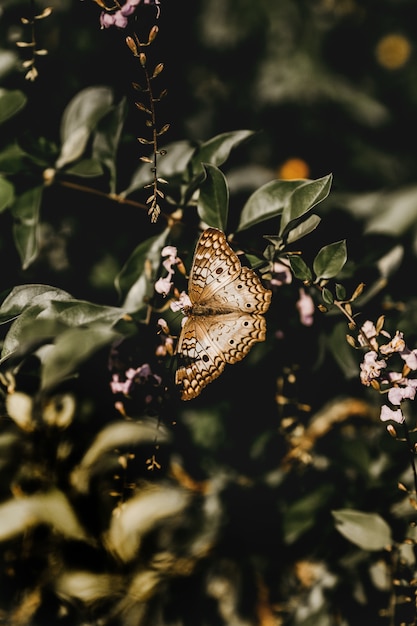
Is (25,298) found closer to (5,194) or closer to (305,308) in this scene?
(5,194)

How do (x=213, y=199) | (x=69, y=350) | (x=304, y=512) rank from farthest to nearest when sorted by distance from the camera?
(x=304, y=512)
(x=213, y=199)
(x=69, y=350)

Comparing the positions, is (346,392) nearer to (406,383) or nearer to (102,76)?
(406,383)

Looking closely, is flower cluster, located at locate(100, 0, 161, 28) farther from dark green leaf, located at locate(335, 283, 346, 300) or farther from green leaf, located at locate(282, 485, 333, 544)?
green leaf, located at locate(282, 485, 333, 544)

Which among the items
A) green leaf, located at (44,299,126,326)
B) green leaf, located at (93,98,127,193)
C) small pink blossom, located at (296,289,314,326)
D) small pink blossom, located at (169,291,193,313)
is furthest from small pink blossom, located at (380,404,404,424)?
green leaf, located at (93,98,127,193)

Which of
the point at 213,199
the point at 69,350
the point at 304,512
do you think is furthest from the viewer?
the point at 304,512

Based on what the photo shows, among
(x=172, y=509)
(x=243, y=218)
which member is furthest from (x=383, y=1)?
A: (x=172, y=509)

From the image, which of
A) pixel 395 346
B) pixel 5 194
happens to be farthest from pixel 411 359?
pixel 5 194
